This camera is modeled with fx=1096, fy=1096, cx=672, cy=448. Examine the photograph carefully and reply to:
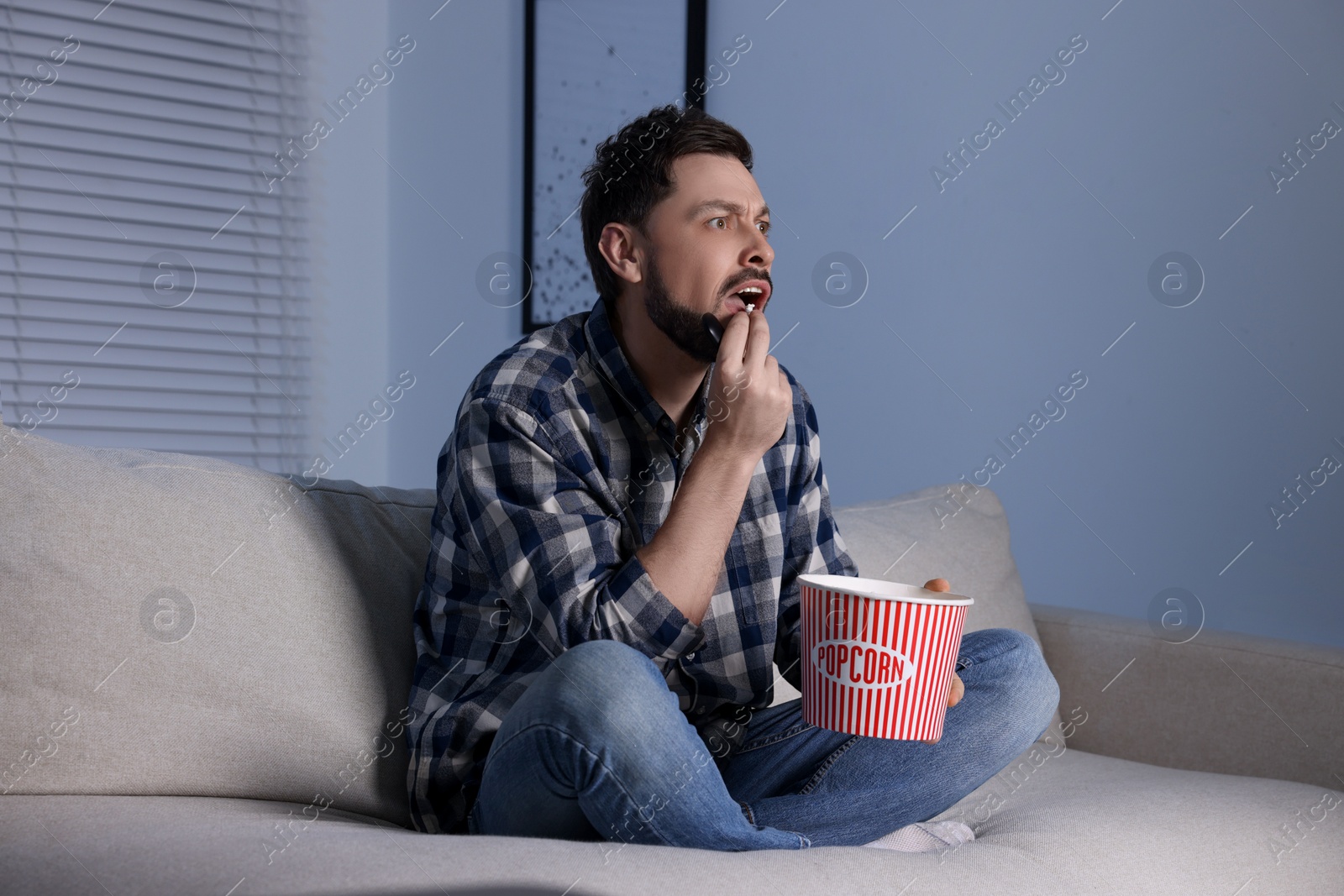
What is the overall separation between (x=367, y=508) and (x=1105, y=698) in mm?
1147

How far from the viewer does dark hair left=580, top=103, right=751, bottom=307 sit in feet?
4.57

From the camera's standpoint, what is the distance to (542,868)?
0.83 metres

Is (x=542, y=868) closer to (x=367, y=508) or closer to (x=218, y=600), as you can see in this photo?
(x=218, y=600)

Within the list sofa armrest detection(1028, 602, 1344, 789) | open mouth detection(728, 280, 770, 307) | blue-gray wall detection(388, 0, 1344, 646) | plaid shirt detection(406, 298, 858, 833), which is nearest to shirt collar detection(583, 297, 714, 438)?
plaid shirt detection(406, 298, 858, 833)

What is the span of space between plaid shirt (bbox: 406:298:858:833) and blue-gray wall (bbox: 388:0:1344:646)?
0.85 meters

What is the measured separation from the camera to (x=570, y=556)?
1.06 metres

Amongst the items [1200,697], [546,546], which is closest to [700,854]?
[546,546]

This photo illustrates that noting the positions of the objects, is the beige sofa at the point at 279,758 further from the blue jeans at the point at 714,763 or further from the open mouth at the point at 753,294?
the open mouth at the point at 753,294

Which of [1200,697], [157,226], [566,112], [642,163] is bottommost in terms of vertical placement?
[1200,697]

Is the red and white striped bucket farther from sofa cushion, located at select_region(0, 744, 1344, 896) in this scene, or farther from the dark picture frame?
the dark picture frame

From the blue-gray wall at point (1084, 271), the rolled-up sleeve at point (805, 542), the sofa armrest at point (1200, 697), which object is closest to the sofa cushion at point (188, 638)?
the rolled-up sleeve at point (805, 542)

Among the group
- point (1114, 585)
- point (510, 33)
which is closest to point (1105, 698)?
point (1114, 585)

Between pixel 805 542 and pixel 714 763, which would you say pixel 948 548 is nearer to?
pixel 805 542

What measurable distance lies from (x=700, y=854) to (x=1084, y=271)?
1.52 metres
